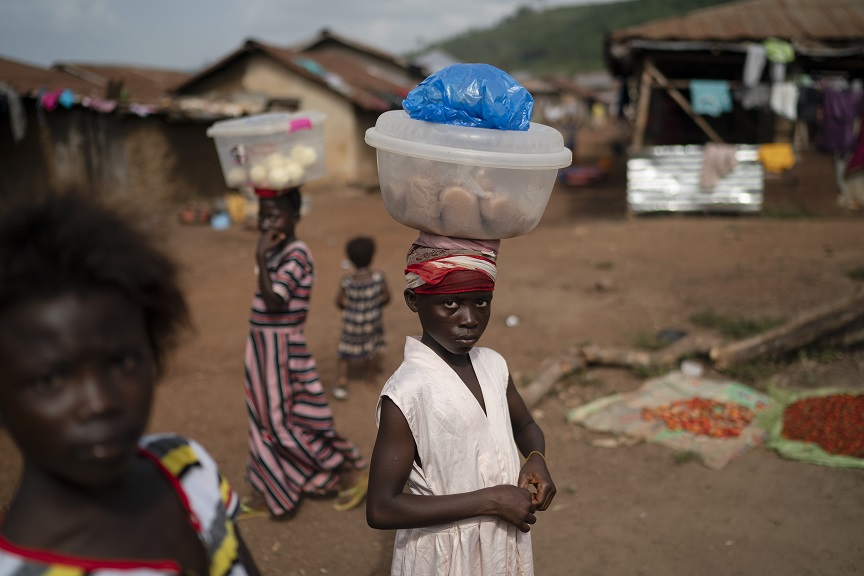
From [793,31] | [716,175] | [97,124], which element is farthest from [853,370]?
[97,124]

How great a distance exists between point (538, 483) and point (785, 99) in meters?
11.7

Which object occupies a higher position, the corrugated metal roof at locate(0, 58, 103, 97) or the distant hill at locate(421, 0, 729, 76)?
the corrugated metal roof at locate(0, 58, 103, 97)

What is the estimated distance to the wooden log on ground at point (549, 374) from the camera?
491cm

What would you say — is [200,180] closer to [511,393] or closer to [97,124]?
[97,124]

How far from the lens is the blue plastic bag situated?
70.7 inches

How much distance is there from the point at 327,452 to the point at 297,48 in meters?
24.3

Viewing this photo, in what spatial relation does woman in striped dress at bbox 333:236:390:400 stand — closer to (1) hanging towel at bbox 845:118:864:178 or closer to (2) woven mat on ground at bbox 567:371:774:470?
(2) woven mat on ground at bbox 567:371:774:470

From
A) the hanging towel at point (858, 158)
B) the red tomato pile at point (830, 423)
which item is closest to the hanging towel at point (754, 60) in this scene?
the hanging towel at point (858, 158)

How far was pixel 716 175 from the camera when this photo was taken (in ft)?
38.1

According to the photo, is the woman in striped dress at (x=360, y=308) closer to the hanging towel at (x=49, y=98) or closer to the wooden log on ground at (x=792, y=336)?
the wooden log on ground at (x=792, y=336)

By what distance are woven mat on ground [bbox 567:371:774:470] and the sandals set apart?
1.59 m

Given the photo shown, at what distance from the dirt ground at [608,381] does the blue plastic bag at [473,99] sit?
834 millimetres

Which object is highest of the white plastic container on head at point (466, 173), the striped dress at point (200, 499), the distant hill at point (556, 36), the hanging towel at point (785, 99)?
the white plastic container on head at point (466, 173)

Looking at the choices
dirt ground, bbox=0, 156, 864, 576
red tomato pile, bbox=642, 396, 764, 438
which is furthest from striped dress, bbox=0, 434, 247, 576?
red tomato pile, bbox=642, 396, 764, 438
